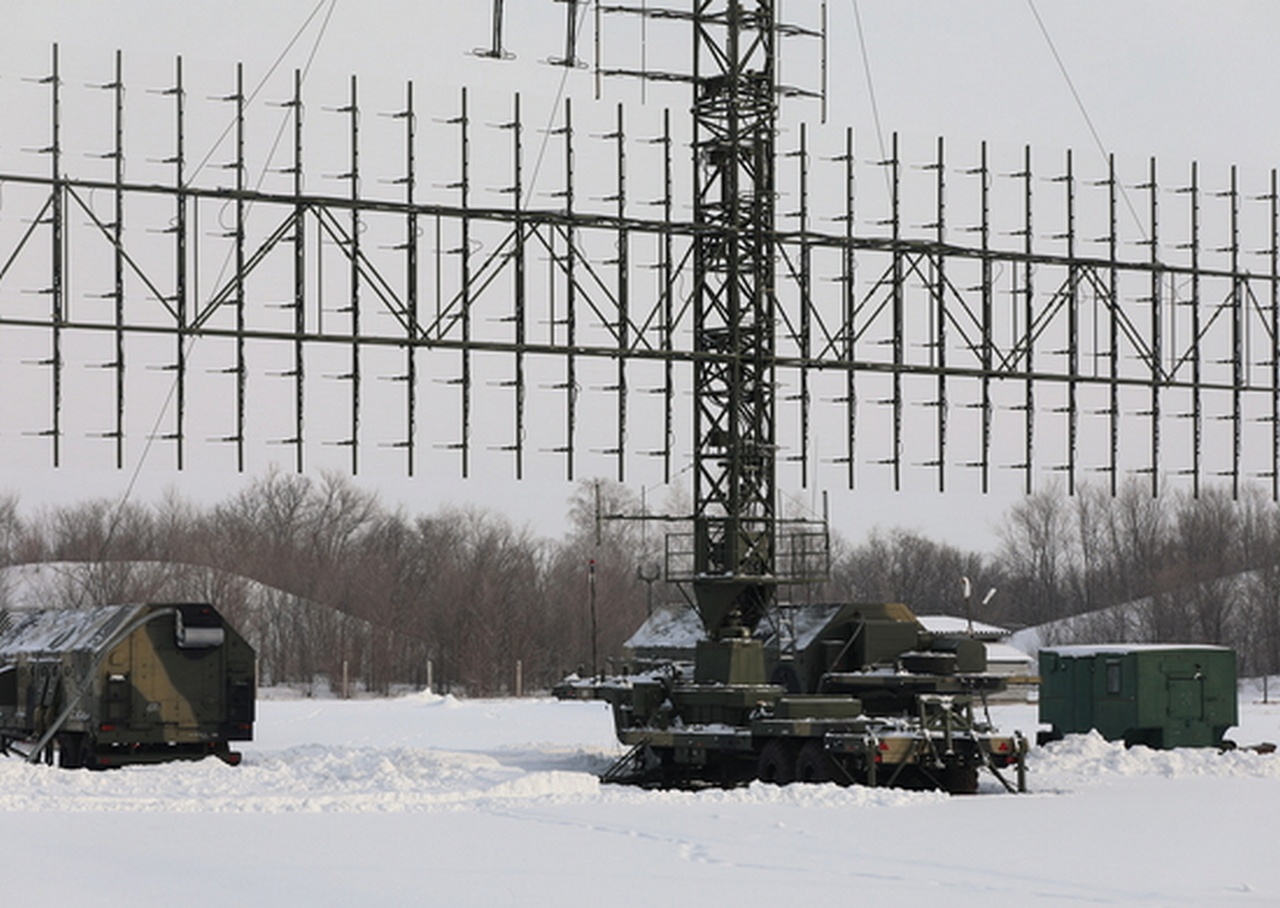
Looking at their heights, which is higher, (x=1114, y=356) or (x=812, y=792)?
(x=1114, y=356)

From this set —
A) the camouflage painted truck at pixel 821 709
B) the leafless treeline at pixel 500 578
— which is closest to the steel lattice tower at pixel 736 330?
the camouflage painted truck at pixel 821 709

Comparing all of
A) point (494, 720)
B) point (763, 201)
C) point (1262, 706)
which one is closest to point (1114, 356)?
point (763, 201)

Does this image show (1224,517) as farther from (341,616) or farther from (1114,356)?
(1114,356)

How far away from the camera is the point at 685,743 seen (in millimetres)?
29766

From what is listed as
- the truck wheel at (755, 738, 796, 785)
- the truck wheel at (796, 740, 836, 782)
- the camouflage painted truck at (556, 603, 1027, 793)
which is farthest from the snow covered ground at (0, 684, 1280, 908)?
the truck wheel at (755, 738, 796, 785)

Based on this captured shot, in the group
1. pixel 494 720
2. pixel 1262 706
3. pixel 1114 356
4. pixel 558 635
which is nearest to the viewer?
pixel 1114 356

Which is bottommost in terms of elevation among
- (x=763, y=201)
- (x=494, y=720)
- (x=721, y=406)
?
(x=494, y=720)

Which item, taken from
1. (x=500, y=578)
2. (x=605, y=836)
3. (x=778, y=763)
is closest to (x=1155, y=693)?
(x=778, y=763)

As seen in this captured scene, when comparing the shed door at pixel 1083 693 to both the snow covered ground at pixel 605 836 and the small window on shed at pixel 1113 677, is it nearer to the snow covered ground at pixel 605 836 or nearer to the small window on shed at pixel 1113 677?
the small window on shed at pixel 1113 677

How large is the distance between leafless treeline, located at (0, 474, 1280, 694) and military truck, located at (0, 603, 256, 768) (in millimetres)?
42801

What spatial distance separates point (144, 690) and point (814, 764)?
36.2 ft

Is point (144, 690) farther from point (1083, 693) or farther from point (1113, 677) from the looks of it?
point (1113, 677)

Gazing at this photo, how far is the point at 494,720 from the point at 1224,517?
64.6 meters

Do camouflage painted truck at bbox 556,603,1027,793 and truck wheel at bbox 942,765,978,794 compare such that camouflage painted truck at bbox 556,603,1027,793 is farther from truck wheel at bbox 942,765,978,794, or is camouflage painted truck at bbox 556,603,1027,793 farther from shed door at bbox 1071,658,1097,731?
shed door at bbox 1071,658,1097,731
